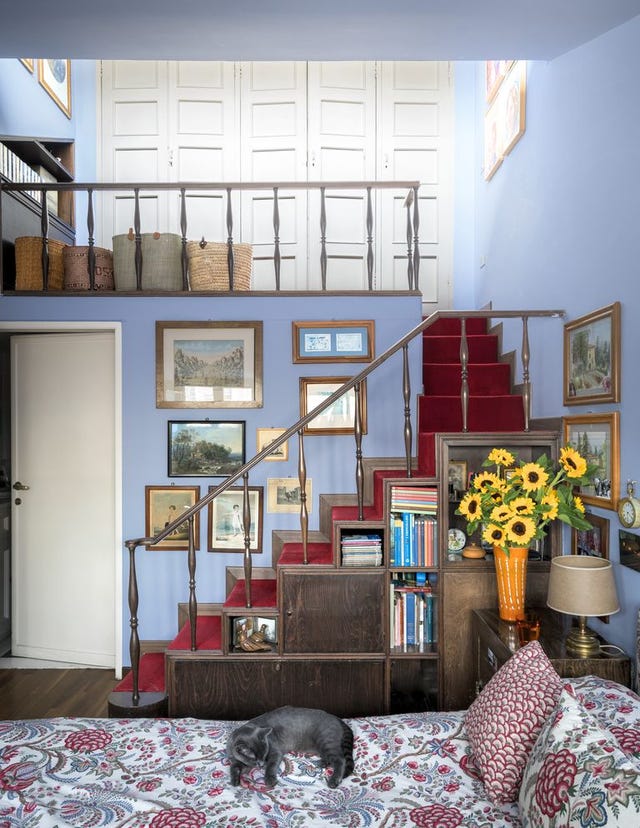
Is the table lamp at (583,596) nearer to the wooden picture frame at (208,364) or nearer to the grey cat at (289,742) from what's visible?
the grey cat at (289,742)

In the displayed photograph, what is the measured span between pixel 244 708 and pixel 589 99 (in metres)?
3.24

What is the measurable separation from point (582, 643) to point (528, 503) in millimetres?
552

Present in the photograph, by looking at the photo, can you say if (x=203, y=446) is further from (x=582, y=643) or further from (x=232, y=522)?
(x=582, y=643)

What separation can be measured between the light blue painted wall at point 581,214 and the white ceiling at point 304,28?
24cm

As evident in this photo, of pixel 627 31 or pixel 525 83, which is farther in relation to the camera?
pixel 525 83

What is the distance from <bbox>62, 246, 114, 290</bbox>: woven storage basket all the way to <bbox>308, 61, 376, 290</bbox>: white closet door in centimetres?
214

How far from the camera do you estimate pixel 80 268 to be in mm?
3725

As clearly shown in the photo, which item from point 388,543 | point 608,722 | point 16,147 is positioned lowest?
point 608,722

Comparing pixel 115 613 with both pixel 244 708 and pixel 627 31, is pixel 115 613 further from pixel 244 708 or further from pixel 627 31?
pixel 627 31

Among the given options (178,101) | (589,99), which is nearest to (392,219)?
(178,101)

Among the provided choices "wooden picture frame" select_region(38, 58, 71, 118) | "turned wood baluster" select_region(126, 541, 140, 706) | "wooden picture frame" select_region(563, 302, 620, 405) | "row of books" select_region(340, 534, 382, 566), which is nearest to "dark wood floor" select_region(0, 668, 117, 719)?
"turned wood baluster" select_region(126, 541, 140, 706)

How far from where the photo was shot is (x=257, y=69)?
5.17m

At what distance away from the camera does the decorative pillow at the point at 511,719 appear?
5.23ft

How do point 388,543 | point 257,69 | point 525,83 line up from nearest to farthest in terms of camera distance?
point 388,543, point 525,83, point 257,69
